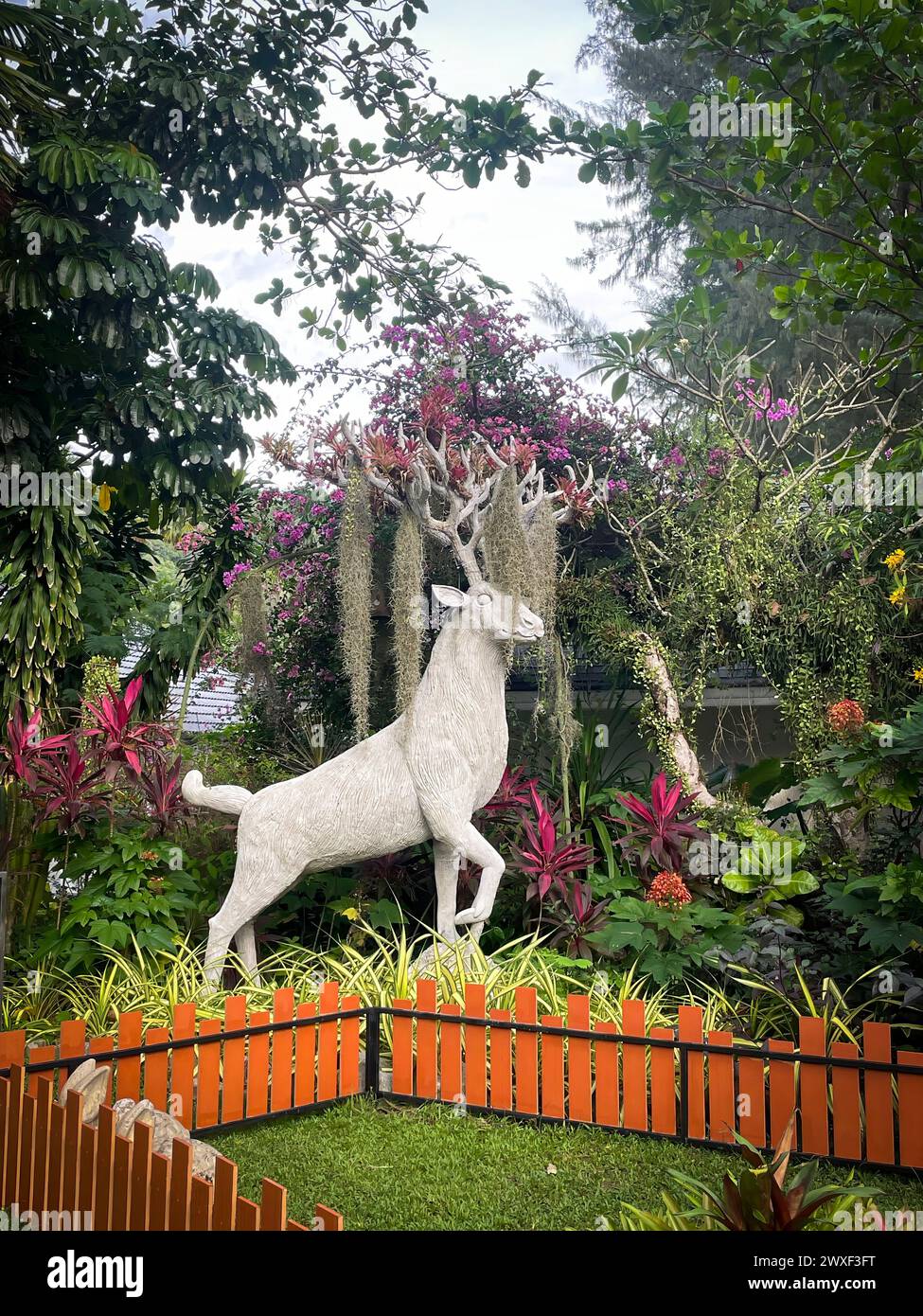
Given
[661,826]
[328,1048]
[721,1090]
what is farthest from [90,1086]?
[661,826]

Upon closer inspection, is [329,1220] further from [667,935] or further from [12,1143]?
[667,935]

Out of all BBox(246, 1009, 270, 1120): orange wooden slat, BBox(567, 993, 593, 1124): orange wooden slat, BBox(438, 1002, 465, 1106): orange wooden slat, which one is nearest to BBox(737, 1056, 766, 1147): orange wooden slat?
BBox(567, 993, 593, 1124): orange wooden slat

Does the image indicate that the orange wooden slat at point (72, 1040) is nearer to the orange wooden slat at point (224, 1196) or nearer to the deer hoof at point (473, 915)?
the orange wooden slat at point (224, 1196)

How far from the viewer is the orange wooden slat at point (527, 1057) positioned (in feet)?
13.7

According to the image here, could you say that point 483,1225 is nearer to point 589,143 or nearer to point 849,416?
point 589,143

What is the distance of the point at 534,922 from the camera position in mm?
6230

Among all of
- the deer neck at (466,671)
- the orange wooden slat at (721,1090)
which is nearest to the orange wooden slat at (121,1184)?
the orange wooden slat at (721,1090)

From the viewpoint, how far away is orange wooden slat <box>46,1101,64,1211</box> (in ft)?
9.28

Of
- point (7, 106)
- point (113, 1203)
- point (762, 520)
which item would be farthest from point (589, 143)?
point (113, 1203)

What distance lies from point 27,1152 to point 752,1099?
257 centimetres

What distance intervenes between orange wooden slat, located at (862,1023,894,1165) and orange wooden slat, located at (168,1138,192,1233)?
2432 mm

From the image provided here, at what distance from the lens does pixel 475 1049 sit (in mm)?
4301

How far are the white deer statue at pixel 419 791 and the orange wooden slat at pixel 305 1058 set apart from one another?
48.6 inches

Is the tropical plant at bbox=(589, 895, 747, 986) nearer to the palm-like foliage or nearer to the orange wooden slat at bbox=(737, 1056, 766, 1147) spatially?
the orange wooden slat at bbox=(737, 1056, 766, 1147)
